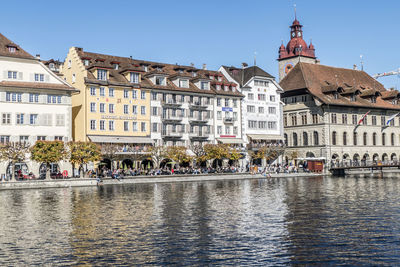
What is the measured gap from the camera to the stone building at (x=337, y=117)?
338ft

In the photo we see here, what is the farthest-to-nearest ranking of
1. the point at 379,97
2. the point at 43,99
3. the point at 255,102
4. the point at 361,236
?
the point at 379,97
the point at 255,102
the point at 43,99
the point at 361,236

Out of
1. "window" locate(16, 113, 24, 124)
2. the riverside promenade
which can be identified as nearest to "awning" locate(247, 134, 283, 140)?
the riverside promenade

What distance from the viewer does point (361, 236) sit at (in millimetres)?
24844

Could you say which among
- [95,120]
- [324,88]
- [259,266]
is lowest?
[259,266]

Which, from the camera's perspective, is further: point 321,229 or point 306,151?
point 306,151

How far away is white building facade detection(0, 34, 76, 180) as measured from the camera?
70500mm

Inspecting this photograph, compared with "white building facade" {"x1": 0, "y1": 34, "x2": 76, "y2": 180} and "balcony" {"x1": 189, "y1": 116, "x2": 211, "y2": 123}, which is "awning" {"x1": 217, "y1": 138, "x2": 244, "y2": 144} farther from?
"white building facade" {"x1": 0, "y1": 34, "x2": 76, "y2": 180}

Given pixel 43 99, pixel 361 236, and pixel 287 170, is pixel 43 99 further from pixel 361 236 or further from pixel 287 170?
pixel 361 236

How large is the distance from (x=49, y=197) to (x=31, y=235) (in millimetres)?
22234

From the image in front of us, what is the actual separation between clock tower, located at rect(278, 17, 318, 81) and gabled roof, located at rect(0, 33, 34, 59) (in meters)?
85.3

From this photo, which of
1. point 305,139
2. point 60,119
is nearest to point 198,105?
point 60,119

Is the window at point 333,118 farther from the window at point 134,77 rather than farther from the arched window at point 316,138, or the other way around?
the window at point 134,77

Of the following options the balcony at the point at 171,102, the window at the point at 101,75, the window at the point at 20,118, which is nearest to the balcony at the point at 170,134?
the balcony at the point at 171,102

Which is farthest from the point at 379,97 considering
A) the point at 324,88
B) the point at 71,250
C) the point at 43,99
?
the point at 71,250
